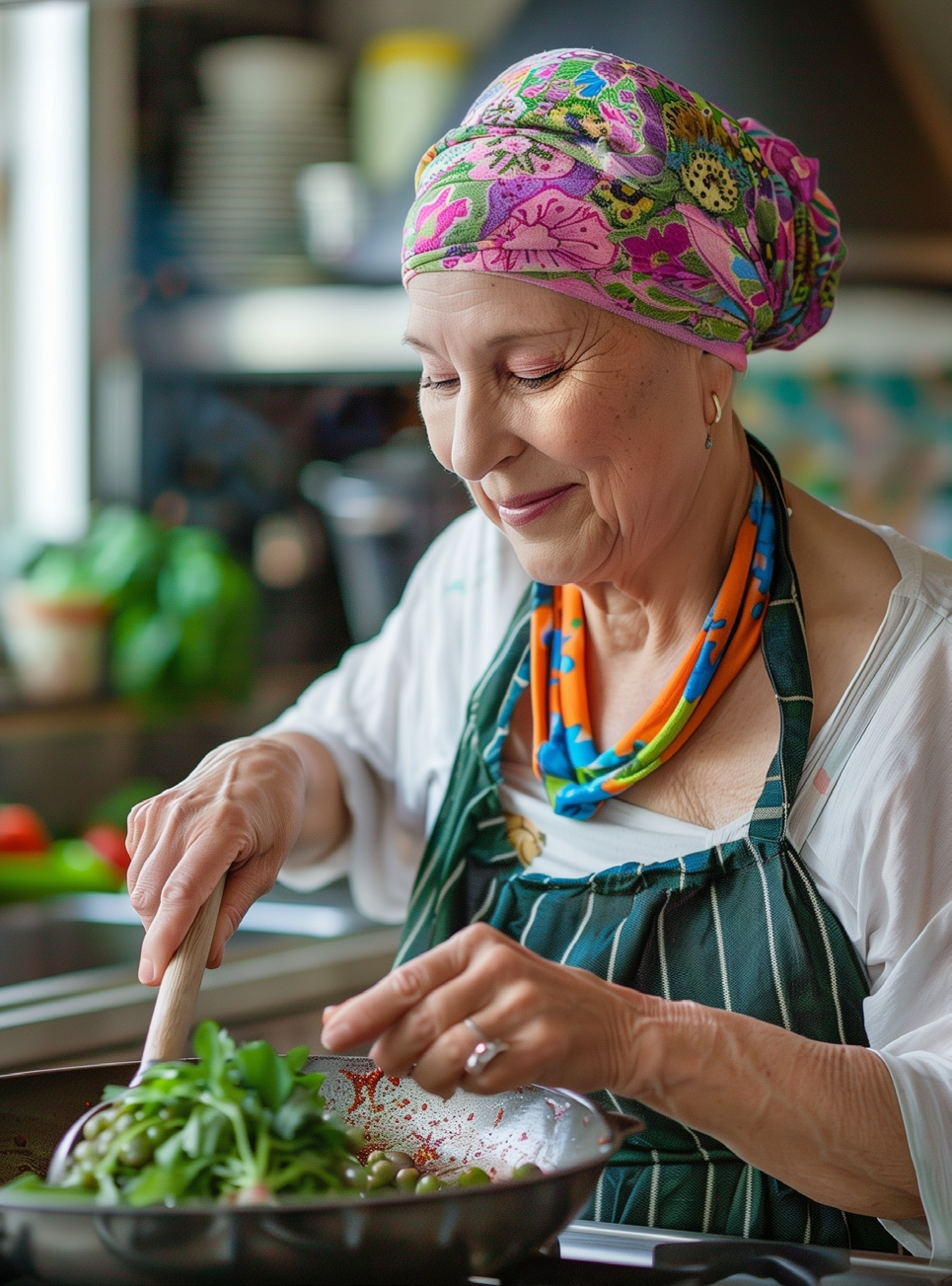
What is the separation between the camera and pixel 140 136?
3.77 m

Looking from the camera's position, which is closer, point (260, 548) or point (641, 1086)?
point (641, 1086)

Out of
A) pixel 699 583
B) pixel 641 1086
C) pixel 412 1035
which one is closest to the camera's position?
pixel 412 1035

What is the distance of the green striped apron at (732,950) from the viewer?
1.19 metres

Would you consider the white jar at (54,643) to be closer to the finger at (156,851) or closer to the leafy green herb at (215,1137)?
the finger at (156,851)

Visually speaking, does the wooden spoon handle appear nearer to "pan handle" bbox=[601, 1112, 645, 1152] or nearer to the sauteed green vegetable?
the sauteed green vegetable

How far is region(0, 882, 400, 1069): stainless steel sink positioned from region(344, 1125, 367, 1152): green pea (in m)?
0.70

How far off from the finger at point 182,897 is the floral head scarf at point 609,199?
1.60 feet

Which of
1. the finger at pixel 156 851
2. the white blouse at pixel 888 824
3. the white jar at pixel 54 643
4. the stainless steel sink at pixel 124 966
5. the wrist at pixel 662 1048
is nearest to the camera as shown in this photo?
the wrist at pixel 662 1048

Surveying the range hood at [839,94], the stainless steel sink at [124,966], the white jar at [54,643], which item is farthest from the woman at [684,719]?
the range hood at [839,94]

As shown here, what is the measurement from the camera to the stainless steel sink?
1668 mm

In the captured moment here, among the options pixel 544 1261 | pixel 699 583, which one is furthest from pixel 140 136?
pixel 544 1261

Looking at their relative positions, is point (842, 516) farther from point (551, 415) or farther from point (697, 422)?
point (551, 415)

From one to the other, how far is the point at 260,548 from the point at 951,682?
285 cm

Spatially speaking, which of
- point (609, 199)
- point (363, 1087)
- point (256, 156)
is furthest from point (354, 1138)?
point (256, 156)
